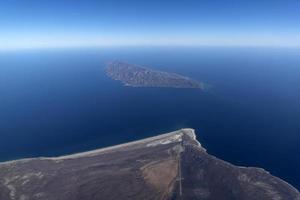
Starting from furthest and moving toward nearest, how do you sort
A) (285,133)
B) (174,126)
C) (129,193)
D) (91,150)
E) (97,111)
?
(97,111), (174,126), (285,133), (91,150), (129,193)

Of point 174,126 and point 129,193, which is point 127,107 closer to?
point 174,126

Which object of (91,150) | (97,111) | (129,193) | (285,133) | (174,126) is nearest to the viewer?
(129,193)

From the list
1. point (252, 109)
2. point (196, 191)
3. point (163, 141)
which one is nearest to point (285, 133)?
point (252, 109)

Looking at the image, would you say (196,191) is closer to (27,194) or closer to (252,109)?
(27,194)

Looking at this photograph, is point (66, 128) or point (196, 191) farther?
point (66, 128)

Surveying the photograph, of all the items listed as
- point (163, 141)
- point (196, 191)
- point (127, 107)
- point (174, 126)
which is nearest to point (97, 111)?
point (127, 107)

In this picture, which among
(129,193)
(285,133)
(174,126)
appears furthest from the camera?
(174,126)
